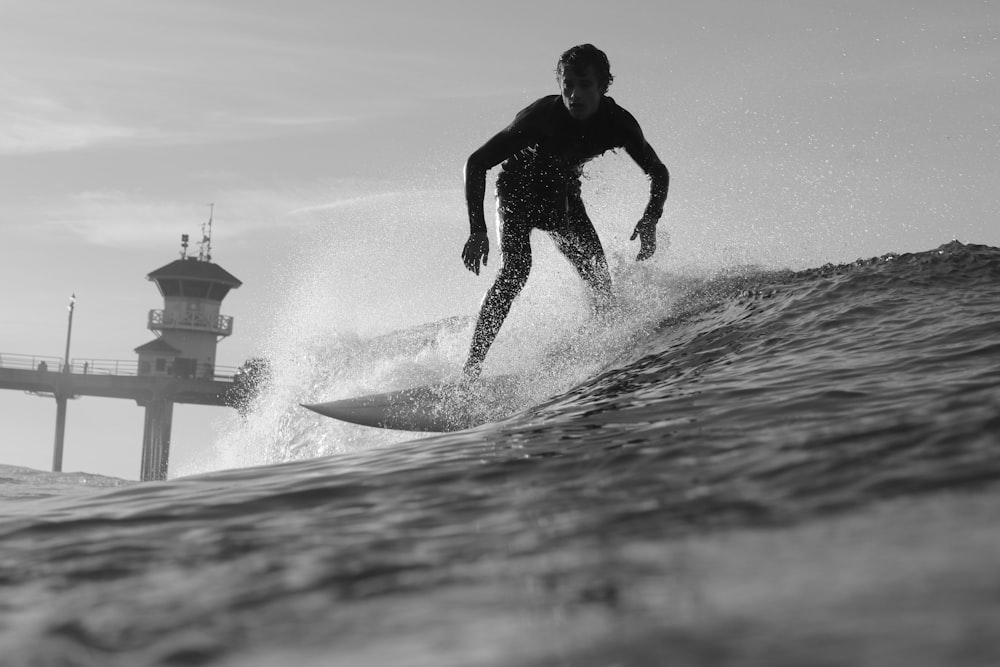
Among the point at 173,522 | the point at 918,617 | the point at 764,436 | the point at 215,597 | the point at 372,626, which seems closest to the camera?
the point at 918,617

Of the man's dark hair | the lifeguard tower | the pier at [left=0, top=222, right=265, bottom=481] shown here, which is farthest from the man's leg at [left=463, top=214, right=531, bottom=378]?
the lifeguard tower

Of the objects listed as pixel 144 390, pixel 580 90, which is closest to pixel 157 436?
pixel 144 390

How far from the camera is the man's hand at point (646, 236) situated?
20.7 feet

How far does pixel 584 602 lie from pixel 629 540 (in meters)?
0.35

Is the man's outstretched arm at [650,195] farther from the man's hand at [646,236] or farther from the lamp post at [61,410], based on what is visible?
the lamp post at [61,410]

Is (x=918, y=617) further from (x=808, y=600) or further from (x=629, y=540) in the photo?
(x=629, y=540)

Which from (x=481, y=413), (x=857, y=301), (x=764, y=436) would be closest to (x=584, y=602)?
(x=764, y=436)

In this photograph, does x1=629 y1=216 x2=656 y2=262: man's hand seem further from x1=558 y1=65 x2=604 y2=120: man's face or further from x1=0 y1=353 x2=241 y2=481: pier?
x1=0 y1=353 x2=241 y2=481: pier

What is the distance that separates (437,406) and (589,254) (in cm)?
148

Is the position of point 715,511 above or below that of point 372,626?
above

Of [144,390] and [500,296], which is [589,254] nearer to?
[500,296]

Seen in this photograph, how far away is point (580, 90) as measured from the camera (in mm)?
5781

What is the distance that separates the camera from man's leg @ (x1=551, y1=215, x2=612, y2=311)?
21.5 ft

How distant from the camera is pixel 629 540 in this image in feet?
6.47
